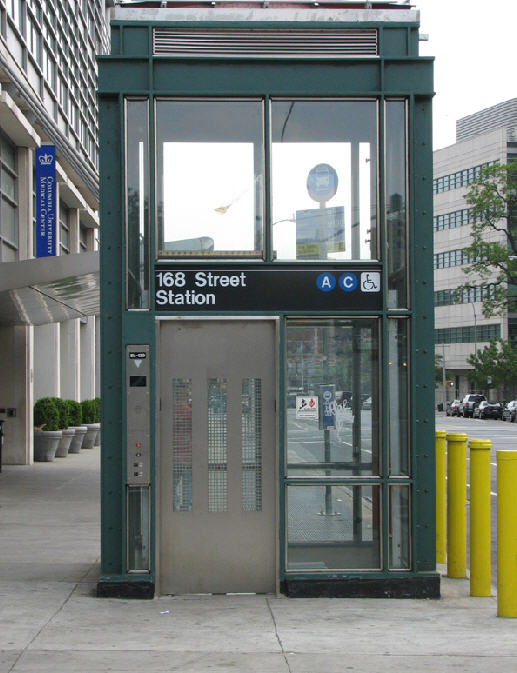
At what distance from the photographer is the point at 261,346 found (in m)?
8.70

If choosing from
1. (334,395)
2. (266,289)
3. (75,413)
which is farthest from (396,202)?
(75,413)

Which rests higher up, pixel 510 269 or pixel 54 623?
pixel 510 269

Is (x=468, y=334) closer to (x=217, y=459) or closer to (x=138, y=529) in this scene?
(x=217, y=459)

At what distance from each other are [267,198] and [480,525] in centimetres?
333

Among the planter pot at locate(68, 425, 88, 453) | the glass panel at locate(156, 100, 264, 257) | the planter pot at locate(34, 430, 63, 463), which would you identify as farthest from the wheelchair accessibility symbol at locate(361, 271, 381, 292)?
the planter pot at locate(68, 425, 88, 453)

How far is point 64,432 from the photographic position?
994 inches

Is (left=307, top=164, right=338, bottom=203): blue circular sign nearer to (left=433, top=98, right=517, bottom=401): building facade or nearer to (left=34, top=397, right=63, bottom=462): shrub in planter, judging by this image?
(left=34, top=397, right=63, bottom=462): shrub in planter

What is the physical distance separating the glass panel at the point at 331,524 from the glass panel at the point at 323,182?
202 cm

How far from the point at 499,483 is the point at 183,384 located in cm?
273

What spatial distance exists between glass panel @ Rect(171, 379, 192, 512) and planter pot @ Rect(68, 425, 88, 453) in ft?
61.0

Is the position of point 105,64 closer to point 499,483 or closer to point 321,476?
point 321,476

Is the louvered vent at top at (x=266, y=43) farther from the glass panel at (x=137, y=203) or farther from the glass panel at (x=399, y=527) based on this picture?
the glass panel at (x=399, y=527)

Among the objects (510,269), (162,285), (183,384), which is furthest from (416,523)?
(510,269)

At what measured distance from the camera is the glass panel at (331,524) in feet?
28.3
